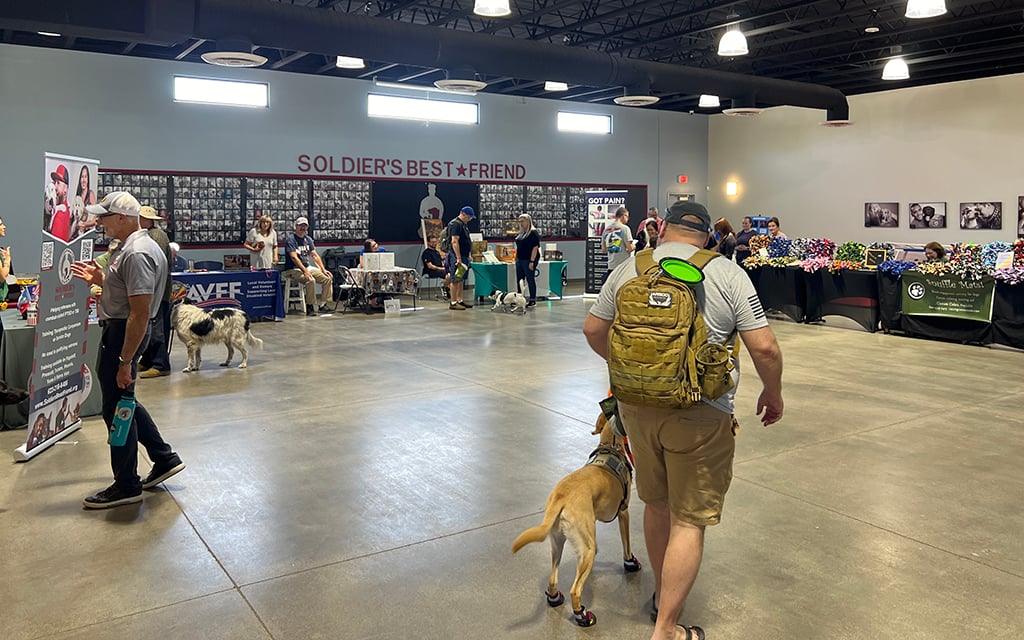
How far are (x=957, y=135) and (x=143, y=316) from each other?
15.8 m

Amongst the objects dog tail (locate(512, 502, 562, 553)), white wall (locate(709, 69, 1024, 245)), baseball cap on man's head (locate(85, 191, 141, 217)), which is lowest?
dog tail (locate(512, 502, 562, 553))

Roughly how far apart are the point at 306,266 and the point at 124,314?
8.57m

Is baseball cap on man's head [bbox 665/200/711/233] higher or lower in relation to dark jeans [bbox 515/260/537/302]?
higher

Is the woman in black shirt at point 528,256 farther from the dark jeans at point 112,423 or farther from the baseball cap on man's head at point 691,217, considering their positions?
the baseball cap on man's head at point 691,217

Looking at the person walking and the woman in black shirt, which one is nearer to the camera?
the person walking

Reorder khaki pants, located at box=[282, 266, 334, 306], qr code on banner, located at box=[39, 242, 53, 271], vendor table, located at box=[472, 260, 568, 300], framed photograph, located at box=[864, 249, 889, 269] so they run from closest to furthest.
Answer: qr code on banner, located at box=[39, 242, 53, 271]
framed photograph, located at box=[864, 249, 889, 269]
khaki pants, located at box=[282, 266, 334, 306]
vendor table, located at box=[472, 260, 568, 300]

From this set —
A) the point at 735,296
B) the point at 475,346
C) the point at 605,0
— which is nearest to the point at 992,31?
the point at 605,0

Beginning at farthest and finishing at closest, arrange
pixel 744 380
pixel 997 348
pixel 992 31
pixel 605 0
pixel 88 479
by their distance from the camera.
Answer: pixel 992 31 → pixel 605 0 → pixel 997 348 → pixel 744 380 → pixel 88 479

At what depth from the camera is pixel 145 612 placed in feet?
10.2

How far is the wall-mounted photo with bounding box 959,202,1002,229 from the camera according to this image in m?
15.0

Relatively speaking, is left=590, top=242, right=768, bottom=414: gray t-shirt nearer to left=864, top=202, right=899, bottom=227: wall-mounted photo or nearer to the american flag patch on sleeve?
the american flag patch on sleeve

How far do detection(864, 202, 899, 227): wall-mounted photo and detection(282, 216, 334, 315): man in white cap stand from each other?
11445 mm

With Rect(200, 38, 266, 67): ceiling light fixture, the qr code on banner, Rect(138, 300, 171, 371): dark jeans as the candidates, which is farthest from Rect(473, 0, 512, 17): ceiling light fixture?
the qr code on banner

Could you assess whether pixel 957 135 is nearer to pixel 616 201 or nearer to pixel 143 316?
pixel 616 201
